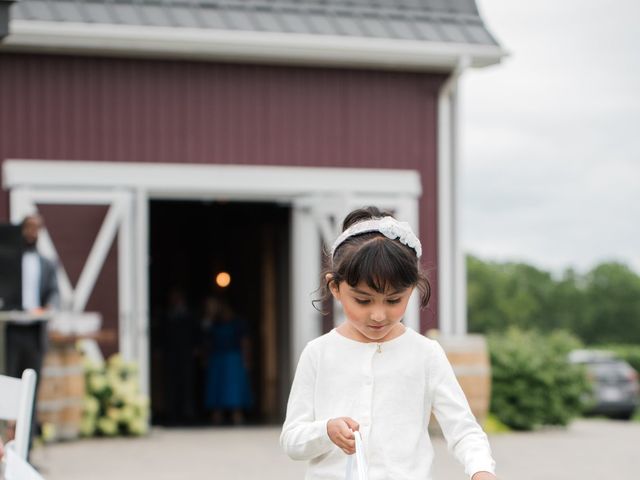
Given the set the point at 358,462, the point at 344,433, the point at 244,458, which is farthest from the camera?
the point at 244,458

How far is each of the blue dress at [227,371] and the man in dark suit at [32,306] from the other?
5.88 metres

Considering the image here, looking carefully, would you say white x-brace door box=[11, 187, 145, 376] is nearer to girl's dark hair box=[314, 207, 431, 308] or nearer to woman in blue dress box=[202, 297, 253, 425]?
woman in blue dress box=[202, 297, 253, 425]

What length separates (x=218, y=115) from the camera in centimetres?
1230

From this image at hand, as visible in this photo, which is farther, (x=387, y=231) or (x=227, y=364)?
(x=227, y=364)

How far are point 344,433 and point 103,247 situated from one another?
28.9 ft

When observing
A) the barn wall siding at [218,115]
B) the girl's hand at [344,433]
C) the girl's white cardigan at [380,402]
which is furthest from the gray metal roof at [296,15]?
the girl's hand at [344,433]

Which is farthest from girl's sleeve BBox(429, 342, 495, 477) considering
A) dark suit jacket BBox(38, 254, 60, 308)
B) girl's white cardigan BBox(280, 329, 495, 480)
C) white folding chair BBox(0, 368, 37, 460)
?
dark suit jacket BBox(38, 254, 60, 308)

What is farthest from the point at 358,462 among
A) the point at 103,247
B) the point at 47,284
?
the point at 103,247

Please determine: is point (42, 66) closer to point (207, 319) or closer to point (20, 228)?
point (20, 228)

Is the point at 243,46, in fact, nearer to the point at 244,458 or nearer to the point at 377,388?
the point at 244,458

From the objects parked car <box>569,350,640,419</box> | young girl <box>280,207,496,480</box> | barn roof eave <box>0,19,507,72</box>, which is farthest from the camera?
parked car <box>569,350,640,419</box>

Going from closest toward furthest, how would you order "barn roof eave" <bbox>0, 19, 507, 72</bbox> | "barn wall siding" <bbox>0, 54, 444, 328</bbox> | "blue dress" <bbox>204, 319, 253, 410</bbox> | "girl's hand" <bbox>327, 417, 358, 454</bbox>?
"girl's hand" <bbox>327, 417, 358, 454</bbox>, "barn roof eave" <bbox>0, 19, 507, 72</bbox>, "barn wall siding" <bbox>0, 54, 444, 328</bbox>, "blue dress" <bbox>204, 319, 253, 410</bbox>

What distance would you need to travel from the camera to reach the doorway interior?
14.3 metres

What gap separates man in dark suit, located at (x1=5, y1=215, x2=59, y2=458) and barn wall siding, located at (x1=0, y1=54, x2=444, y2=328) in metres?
3.03
